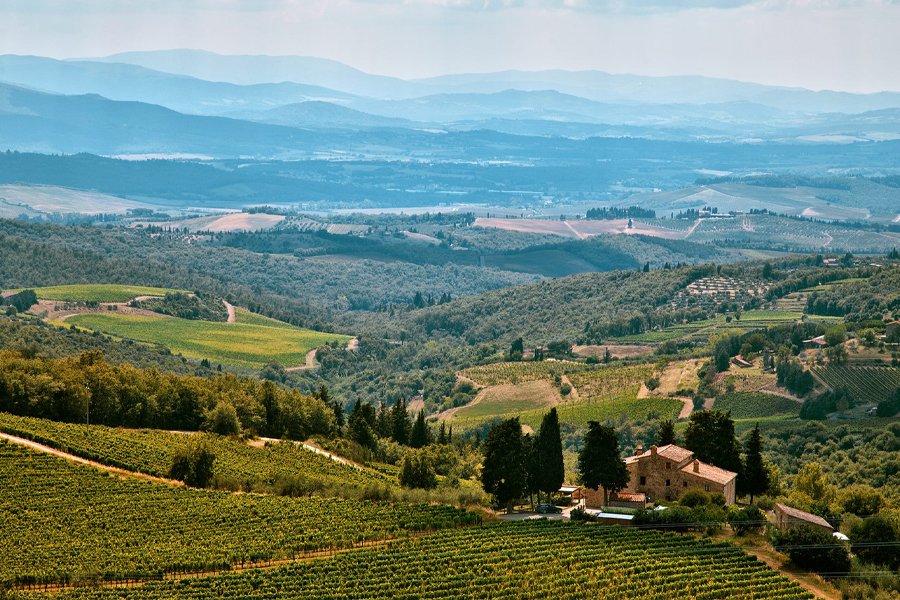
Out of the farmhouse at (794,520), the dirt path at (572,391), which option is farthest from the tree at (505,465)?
the dirt path at (572,391)

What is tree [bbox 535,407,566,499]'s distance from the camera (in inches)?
2881

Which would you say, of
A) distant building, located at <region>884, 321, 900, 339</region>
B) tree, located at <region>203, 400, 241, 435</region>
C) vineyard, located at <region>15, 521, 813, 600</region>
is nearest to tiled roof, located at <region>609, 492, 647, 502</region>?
vineyard, located at <region>15, 521, 813, 600</region>

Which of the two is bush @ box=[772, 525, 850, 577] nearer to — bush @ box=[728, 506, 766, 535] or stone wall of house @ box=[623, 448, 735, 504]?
bush @ box=[728, 506, 766, 535]

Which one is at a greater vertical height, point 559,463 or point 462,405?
point 559,463

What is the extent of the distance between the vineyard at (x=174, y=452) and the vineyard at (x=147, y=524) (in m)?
3.18

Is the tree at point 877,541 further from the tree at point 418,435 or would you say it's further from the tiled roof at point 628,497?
the tree at point 418,435

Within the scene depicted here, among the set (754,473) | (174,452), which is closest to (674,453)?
(754,473)

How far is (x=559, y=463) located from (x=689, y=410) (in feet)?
234

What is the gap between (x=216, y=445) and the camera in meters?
84.4

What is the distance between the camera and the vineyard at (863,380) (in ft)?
440

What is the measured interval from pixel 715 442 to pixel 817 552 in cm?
1856

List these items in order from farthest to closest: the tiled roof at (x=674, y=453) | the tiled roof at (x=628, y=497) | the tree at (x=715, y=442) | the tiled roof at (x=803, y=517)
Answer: the tree at (x=715, y=442), the tiled roof at (x=674, y=453), the tiled roof at (x=628, y=497), the tiled roof at (x=803, y=517)

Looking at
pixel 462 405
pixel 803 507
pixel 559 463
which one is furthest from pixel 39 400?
pixel 462 405

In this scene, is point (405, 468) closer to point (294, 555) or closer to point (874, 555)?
point (294, 555)
